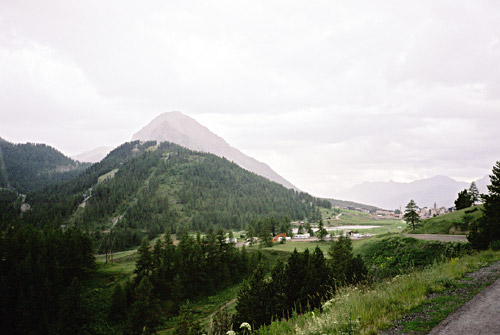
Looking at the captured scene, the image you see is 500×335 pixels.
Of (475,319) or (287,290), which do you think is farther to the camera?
(287,290)

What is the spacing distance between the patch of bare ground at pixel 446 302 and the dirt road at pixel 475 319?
0.26ft

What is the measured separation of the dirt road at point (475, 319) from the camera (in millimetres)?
6711

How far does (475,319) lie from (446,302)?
5.77ft

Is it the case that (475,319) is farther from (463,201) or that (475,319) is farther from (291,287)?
(463,201)

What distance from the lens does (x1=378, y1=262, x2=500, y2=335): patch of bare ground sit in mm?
7375

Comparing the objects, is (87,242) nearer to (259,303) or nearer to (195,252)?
(195,252)

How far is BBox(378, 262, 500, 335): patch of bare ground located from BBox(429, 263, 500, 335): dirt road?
81 millimetres

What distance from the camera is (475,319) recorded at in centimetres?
729

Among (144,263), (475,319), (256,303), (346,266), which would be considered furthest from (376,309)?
(144,263)

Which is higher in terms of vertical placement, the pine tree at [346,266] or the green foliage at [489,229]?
the green foliage at [489,229]

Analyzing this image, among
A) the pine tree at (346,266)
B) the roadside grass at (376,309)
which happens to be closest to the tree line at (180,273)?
the pine tree at (346,266)

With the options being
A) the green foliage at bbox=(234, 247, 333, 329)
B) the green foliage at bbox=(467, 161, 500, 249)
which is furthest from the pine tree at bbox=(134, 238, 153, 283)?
the green foliage at bbox=(467, 161, 500, 249)

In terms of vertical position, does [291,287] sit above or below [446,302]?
below

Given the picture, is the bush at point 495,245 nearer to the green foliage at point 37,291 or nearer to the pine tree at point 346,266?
the pine tree at point 346,266
